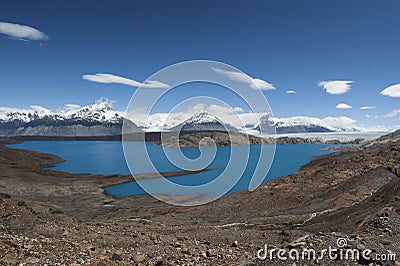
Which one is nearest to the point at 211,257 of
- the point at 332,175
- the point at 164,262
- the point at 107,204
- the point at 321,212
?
the point at 164,262

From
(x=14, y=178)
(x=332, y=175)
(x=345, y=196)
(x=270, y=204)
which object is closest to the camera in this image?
(x=345, y=196)

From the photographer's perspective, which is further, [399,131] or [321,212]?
[399,131]

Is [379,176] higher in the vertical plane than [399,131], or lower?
lower

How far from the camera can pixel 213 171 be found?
243ft

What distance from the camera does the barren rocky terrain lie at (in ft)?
29.1

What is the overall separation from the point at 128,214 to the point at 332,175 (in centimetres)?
3170

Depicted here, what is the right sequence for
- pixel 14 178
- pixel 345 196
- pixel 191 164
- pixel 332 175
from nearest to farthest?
1. pixel 191 164
2. pixel 345 196
3. pixel 332 175
4. pixel 14 178

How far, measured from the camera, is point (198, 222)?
25.8 m

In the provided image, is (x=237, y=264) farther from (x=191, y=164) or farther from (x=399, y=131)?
(x=399, y=131)

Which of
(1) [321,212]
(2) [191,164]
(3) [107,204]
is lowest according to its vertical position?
(3) [107,204]

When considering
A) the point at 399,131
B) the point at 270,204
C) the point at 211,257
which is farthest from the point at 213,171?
the point at 399,131

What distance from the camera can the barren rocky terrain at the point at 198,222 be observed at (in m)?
8.86

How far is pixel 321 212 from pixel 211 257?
19.3 meters

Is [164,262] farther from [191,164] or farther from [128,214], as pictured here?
[128,214]
